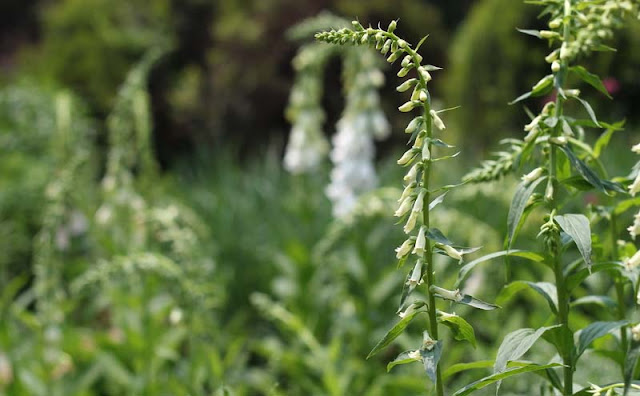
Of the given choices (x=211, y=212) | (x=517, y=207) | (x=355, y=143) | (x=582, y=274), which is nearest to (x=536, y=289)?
(x=582, y=274)

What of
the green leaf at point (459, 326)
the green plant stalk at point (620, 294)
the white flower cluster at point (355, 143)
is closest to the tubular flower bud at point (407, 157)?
the green leaf at point (459, 326)

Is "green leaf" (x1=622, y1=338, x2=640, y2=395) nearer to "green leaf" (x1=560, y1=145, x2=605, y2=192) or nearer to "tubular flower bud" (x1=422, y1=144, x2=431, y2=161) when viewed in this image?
"green leaf" (x1=560, y1=145, x2=605, y2=192)

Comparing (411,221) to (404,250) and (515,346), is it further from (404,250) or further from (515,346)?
(515,346)

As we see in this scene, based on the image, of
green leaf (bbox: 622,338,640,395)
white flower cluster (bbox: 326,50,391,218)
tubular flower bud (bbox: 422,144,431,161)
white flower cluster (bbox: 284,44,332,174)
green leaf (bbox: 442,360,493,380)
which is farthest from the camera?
white flower cluster (bbox: 284,44,332,174)

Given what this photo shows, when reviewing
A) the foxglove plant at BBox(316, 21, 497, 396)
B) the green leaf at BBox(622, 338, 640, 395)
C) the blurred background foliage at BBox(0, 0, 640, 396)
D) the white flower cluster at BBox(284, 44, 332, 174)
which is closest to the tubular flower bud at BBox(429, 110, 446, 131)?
the foxglove plant at BBox(316, 21, 497, 396)

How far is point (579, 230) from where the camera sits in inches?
39.5

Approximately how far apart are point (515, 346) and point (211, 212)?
13.7 feet

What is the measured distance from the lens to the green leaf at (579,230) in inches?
37.9

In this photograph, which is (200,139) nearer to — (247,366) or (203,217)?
(203,217)

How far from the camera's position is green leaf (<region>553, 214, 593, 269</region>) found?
964 millimetres

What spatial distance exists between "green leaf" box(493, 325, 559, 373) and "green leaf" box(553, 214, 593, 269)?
13cm

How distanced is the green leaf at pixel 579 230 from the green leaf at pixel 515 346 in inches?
5.0

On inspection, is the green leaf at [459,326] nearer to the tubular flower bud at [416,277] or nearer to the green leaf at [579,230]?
the tubular flower bud at [416,277]

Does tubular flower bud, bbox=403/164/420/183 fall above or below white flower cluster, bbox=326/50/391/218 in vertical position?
above
